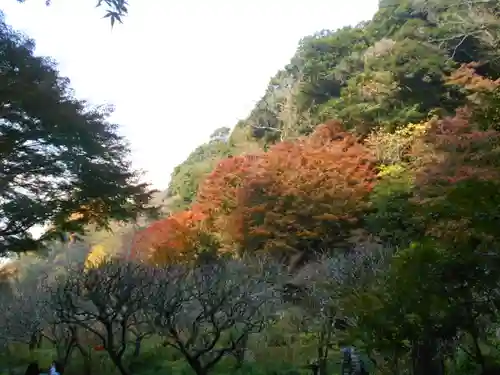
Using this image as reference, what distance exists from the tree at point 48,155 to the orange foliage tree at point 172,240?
1118cm

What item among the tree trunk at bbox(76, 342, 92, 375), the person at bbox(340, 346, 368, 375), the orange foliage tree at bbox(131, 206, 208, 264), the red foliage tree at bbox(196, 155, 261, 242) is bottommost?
the tree trunk at bbox(76, 342, 92, 375)

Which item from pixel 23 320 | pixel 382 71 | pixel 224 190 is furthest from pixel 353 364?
pixel 382 71

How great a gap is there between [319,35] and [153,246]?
71.3 ft

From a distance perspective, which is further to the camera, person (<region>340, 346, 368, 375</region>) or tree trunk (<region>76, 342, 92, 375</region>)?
tree trunk (<region>76, 342, 92, 375</region>)

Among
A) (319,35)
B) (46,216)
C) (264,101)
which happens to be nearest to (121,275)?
(46,216)

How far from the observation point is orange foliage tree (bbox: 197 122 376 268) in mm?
21844

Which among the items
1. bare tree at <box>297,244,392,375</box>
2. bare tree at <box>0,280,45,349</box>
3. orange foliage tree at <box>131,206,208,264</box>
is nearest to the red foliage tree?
orange foliage tree at <box>131,206,208,264</box>

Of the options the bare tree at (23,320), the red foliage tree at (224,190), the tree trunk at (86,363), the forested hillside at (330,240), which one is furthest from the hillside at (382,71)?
the tree trunk at (86,363)

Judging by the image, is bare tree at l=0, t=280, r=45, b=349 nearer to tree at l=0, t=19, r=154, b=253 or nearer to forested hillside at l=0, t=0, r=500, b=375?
forested hillside at l=0, t=0, r=500, b=375

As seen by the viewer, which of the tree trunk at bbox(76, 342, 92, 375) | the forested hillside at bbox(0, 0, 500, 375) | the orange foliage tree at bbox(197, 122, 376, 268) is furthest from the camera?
the orange foliage tree at bbox(197, 122, 376, 268)

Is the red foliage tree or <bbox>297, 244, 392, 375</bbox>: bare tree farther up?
the red foliage tree

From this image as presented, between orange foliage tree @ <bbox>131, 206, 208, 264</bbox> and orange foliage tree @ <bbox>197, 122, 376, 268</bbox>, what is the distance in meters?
1.34

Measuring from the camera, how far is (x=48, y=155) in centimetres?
1193

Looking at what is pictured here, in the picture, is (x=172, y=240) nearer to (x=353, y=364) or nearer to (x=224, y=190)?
(x=224, y=190)
